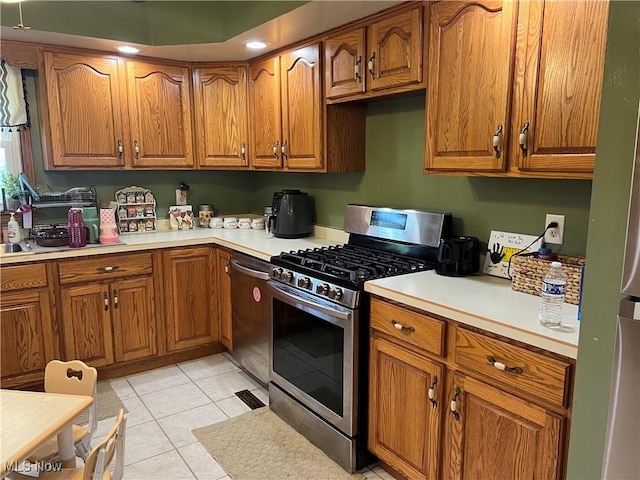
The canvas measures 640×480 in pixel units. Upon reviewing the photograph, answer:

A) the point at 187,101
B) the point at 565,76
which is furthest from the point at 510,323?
the point at 187,101

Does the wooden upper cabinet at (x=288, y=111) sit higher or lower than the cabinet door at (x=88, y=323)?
higher

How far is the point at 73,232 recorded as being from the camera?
2898 millimetres

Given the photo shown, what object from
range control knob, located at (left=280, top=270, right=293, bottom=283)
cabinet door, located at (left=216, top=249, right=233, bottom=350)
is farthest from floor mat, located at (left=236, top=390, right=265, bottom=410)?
range control knob, located at (left=280, top=270, right=293, bottom=283)

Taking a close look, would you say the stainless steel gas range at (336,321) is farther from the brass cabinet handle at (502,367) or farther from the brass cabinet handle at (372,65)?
the brass cabinet handle at (372,65)

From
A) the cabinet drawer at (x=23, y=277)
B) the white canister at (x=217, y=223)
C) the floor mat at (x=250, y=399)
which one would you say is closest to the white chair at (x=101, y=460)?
the floor mat at (x=250, y=399)

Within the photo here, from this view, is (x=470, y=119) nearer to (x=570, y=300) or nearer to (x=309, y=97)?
(x=570, y=300)

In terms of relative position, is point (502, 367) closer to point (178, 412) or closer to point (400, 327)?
point (400, 327)

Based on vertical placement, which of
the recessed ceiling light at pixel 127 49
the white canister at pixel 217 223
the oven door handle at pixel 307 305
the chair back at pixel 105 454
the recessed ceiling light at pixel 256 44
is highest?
the recessed ceiling light at pixel 256 44

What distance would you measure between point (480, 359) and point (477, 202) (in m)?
0.90

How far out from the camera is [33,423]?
4.45 ft

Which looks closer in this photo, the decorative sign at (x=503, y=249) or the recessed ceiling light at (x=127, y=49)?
the decorative sign at (x=503, y=249)

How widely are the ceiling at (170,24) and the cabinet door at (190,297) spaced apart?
138 centimetres

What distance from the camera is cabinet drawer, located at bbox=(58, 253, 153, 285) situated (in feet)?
9.32

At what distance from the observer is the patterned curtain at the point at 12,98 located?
9.63 ft
